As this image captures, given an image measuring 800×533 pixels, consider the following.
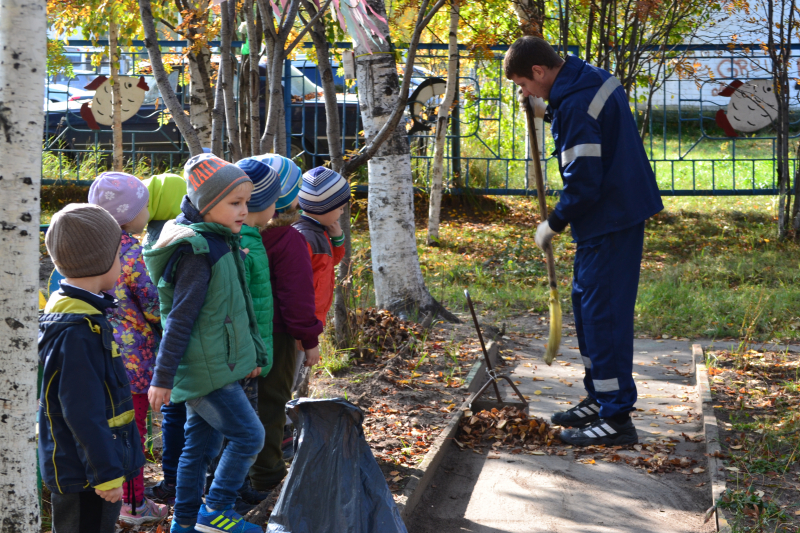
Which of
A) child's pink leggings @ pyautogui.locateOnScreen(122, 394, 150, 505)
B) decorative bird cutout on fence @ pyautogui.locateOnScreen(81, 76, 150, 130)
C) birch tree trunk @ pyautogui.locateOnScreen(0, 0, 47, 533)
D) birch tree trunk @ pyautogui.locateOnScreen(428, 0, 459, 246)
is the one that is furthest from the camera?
decorative bird cutout on fence @ pyautogui.locateOnScreen(81, 76, 150, 130)

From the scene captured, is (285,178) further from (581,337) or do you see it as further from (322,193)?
(581,337)

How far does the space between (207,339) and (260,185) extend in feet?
2.34

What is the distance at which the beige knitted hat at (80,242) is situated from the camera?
2252 millimetres

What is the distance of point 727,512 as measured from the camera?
2.99m

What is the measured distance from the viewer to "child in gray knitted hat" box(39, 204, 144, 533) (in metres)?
2.13

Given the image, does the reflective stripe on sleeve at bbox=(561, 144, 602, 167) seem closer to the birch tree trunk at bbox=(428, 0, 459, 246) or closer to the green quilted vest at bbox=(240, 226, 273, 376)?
the green quilted vest at bbox=(240, 226, 273, 376)

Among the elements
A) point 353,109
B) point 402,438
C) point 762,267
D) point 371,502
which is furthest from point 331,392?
point 353,109

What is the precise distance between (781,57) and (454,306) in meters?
6.09

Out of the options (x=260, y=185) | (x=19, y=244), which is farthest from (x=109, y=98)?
(x=19, y=244)

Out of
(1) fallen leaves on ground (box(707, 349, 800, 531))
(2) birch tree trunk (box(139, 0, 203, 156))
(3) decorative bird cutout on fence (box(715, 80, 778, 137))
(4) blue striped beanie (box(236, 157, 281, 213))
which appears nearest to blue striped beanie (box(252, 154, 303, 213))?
(4) blue striped beanie (box(236, 157, 281, 213))

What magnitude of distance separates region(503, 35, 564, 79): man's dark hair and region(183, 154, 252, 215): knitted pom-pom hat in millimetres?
1798

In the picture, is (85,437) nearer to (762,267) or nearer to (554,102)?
(554,102)

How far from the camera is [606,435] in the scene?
12.9 ft

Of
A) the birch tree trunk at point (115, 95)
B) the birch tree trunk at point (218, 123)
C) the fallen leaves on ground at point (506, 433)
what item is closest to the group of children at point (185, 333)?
the birch tree trunk at point (218, 123)
